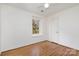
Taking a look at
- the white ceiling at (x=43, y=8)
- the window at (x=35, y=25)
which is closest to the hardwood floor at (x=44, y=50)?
the window at (x=35, y=25)

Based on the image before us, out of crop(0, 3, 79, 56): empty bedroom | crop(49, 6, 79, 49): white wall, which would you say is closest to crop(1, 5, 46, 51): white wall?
crop(0, 3, 79, 56): empty bedroom

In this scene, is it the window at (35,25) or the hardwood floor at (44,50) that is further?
the window at (35,25)

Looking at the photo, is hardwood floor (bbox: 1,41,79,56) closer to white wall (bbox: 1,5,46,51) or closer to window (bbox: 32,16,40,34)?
white wall (bbox: 1,5,46,51)

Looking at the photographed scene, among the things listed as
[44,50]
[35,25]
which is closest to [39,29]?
[35,25]

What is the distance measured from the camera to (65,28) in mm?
1688

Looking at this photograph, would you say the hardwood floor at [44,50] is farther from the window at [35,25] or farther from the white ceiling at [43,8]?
the white ceiling at [43,8]

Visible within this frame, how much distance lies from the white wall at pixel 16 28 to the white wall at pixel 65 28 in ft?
0.71

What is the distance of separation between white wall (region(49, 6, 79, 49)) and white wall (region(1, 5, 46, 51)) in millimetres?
217

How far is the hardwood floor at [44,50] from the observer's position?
1552 mm

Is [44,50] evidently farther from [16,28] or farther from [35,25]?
[16,28]

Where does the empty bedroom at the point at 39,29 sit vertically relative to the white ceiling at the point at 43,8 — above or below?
below

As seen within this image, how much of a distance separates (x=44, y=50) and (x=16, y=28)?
2.01ft

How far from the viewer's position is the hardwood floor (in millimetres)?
1552

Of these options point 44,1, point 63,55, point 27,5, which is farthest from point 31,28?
point 63,55
